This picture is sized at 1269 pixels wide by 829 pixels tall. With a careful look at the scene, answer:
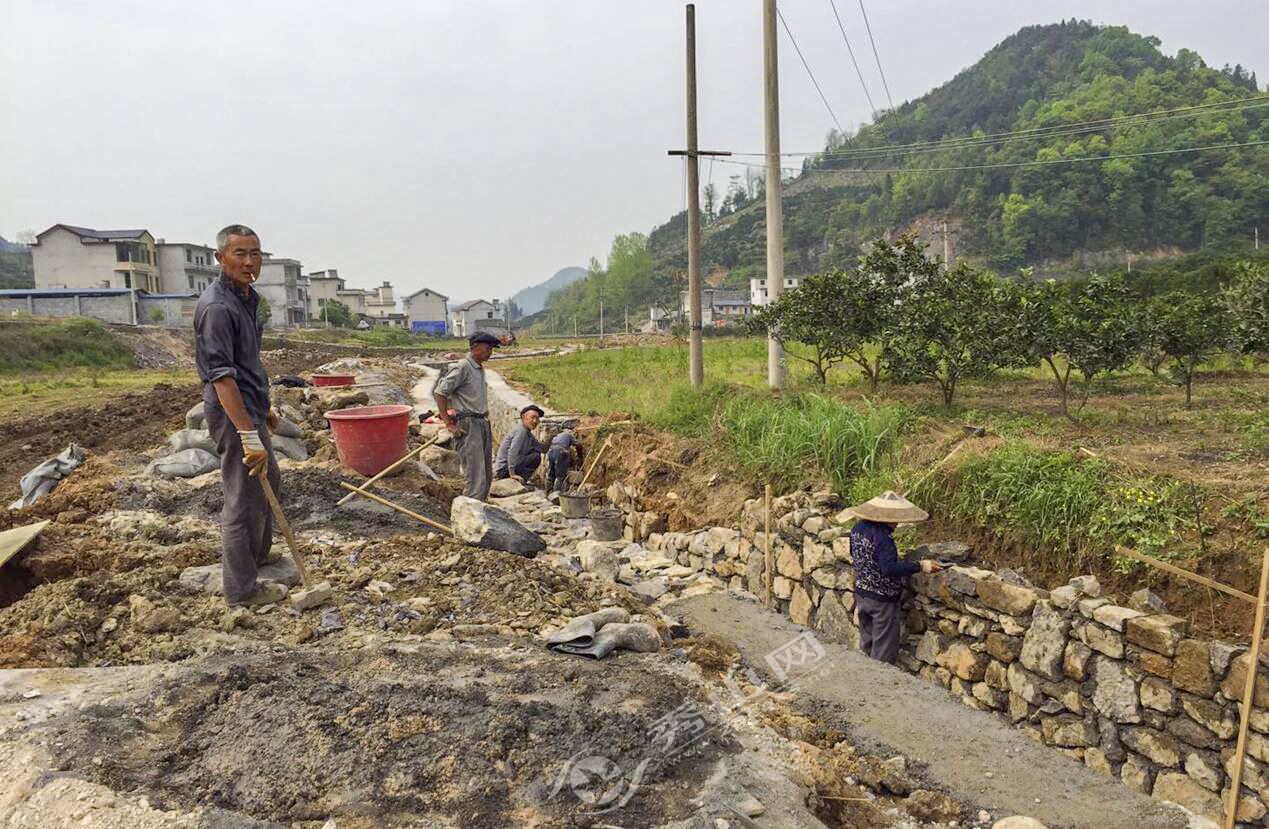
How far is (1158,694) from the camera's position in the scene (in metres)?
3.90

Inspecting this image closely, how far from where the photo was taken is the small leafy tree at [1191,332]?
299 inches

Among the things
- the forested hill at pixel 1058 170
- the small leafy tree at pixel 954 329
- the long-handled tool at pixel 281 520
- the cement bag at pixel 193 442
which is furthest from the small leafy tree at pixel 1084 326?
the forested hill at pixel 1058 170

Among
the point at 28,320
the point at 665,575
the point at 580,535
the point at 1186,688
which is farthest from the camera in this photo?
the point at 28,320

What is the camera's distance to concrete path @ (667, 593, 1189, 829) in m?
3.39

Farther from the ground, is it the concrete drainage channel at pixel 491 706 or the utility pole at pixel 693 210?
the utility pole at pixel 693 210

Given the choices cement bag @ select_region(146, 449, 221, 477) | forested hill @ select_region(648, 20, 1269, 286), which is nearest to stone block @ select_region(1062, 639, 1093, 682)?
cement bag @ select_region(146, 449, 221, 477)

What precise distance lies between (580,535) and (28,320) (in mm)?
34340

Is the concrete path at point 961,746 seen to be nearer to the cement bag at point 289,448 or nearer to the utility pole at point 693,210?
the cement bag at point 289,448

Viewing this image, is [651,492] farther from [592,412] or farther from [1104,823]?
[1104,823]

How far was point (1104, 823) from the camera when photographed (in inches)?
130

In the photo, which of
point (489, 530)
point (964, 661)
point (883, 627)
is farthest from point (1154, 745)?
point (489, 530)

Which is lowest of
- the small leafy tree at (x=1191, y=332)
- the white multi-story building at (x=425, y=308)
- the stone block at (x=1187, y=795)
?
the stone block at (x=1187, y=795)

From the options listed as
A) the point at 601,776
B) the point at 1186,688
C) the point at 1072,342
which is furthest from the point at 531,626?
the point at 1072,342

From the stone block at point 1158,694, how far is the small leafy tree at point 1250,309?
431 centimetres
